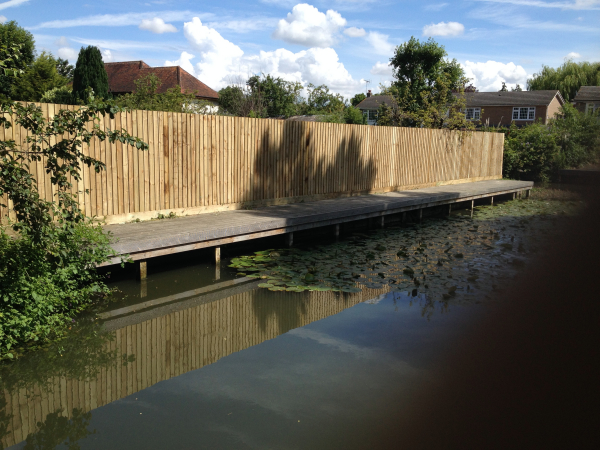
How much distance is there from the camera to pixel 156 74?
39.9 meters

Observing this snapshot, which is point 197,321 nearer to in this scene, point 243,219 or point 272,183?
point 243,219

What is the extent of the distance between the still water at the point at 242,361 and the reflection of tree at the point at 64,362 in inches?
0.6

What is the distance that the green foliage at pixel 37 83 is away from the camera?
1112 inches

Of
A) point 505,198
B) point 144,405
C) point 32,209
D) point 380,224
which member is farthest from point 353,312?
point 505,198

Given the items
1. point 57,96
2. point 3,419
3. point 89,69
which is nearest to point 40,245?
point 3,419

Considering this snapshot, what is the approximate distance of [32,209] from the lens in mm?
4535

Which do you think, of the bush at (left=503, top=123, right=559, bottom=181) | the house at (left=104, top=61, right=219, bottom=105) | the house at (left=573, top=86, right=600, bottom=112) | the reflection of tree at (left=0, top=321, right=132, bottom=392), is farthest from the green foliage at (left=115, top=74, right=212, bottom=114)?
the house at (left=104, top=61, right=219, bottom=105)

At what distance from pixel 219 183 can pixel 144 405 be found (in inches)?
243

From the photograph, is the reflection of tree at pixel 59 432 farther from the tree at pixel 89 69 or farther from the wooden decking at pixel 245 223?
the tree at pixel 89 69

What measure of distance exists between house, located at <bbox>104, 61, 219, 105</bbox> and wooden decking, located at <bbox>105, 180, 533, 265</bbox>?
2875 centimetres

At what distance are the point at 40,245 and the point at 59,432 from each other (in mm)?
1955

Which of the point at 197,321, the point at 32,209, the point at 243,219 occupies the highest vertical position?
the point at 32,209

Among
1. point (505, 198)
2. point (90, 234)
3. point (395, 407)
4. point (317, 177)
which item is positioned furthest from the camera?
point (505, 198)

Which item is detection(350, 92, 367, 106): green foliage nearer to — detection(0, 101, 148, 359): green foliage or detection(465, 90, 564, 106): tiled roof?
detection(465, 90, 564, 106): tiled roof
